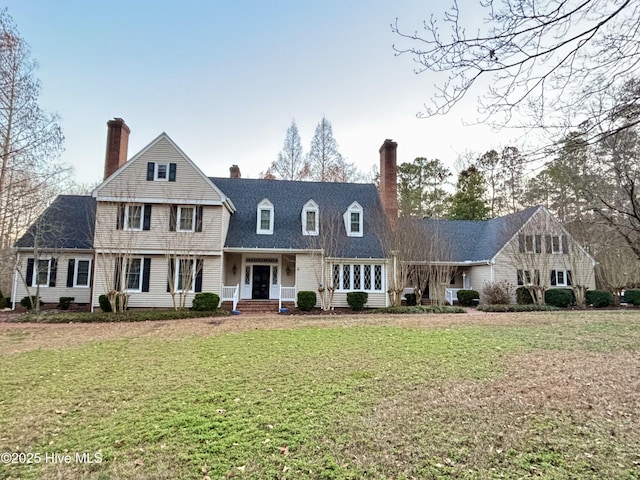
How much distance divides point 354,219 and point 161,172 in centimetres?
1052

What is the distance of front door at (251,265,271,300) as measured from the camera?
19.3 meters

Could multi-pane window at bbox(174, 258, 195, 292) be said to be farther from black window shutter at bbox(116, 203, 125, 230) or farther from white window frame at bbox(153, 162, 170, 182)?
white window frame at bbox(153, 162, 170, 182)

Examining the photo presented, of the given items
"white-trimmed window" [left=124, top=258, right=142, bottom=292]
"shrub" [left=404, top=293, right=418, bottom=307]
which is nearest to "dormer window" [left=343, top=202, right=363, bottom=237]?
"shrub" [left=404, top=293, right=418, bottom=307]

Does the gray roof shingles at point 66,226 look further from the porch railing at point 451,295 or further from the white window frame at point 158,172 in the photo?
the porch railing at point 451,295

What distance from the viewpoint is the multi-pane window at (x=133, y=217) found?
1662 centimetres

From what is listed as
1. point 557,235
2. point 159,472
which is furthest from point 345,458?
point 557,235

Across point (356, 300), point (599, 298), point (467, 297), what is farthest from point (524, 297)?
point (356, 300)

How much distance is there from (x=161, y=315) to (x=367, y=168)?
78.2 feet

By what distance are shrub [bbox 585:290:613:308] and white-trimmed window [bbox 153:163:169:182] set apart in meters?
24.0

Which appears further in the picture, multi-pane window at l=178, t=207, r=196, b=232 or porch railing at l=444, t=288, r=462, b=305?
porch railing at l=444, t=288, r=462, b=305

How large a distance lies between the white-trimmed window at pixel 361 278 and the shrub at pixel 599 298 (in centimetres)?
1220

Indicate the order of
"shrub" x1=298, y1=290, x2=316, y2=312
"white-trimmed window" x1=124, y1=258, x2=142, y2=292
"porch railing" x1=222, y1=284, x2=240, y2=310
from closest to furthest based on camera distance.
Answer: "white-trimmed window" x1=124, y1=258, x2=142, y2=292 → "shrub" x1=298, y1=290, x2=316, y2=312 → "porch railing" x1=222, y1=284, x2=240, y2=310

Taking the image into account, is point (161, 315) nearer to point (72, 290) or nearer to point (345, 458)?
point (72, 290)

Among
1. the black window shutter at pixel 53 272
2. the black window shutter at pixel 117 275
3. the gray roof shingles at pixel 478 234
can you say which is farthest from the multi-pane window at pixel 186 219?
the gray roof shingles at pixel 478 234
